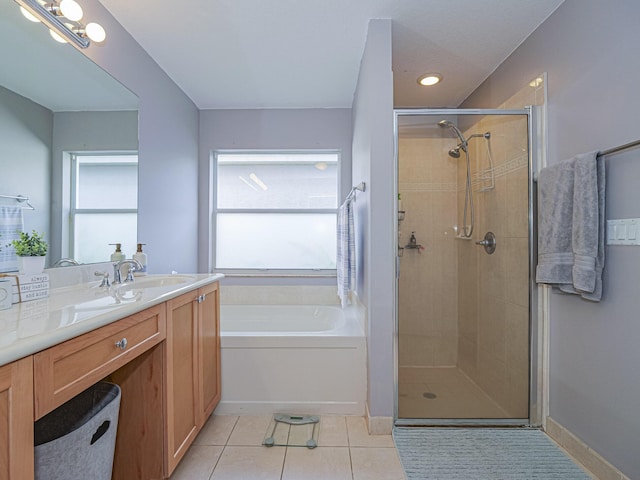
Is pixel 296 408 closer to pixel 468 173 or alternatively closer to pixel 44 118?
pixel 468 173

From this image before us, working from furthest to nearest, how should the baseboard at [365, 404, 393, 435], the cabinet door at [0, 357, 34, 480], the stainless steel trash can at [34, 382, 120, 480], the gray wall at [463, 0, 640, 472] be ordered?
the baseboard at [365, 404, 393, 435], the gray wall at [463, 0, 640, 472], the stainless steel trash can at [34, 382, 120, 480], the cabinet door at [0, 357, 34, 480]

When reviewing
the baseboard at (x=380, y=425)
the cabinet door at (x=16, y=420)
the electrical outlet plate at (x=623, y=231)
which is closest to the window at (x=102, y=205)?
the cabinet door at (x=16, y=420)

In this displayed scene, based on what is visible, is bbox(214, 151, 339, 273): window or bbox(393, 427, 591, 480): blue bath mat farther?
bbox(214, 151, 339, 273): window

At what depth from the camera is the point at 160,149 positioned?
228cm

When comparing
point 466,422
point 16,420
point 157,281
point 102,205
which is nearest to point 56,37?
point 102,205

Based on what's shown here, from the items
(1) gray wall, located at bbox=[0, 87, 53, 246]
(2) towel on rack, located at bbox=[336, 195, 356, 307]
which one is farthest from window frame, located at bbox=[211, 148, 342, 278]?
(1) gray wall, located at bbox=[0, 87, 53, 246]

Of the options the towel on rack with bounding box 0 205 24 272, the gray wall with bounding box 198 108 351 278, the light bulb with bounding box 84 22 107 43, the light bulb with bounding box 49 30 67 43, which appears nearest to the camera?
the towel on rack with bounding box 0 205 24 272

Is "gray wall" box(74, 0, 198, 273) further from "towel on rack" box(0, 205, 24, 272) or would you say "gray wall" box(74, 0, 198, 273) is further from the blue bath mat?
the blue bath mat

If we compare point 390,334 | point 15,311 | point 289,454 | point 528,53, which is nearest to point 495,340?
point 390,334

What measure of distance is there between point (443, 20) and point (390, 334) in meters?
1.89

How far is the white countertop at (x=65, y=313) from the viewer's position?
2.31 ft

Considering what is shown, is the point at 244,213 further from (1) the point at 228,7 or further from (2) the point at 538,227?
(2) the point at 538,227

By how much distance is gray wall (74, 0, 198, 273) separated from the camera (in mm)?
1831

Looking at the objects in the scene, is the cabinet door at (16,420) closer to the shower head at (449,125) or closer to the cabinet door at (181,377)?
the cabinet door at (181,377)
